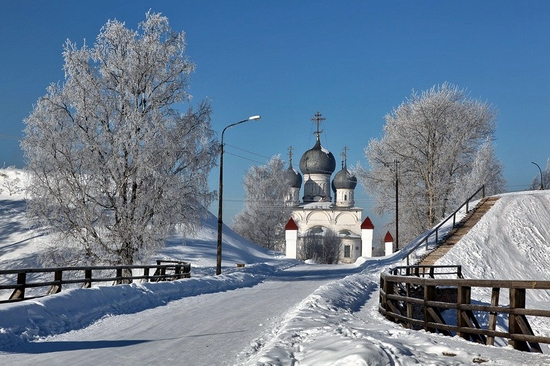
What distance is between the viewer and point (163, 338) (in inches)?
460

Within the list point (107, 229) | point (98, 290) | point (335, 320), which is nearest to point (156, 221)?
point (107, 229)

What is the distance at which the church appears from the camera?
352 ft

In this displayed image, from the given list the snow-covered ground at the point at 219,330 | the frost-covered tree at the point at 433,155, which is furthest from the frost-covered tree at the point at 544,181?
the snow-covered ground at the point at 219,330

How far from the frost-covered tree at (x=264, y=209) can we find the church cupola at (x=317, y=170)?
35904mm

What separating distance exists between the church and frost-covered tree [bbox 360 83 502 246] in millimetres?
39912

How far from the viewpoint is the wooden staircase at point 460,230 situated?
36.5 meters

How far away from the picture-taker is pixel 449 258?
35.2 meters

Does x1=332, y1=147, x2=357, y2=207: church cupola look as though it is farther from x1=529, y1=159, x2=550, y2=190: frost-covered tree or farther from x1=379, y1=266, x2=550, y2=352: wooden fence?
x1=379, y1=266, x2=550, y2=352: wooden fence

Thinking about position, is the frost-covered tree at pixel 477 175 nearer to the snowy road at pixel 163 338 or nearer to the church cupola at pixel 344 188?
the snowy road at pixel 163 338

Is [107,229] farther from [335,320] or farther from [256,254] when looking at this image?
[256,254]

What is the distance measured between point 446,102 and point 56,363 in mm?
55330

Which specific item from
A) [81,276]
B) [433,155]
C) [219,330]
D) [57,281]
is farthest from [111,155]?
[433,155]

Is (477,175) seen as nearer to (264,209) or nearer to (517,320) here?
(264,209)

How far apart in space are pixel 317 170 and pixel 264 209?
136ft
